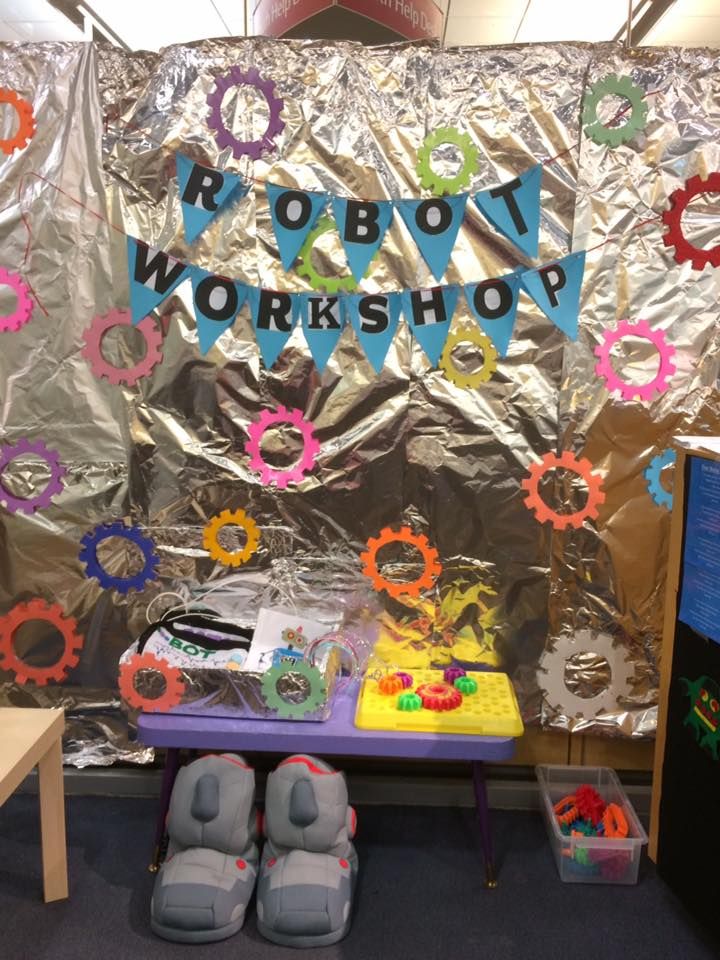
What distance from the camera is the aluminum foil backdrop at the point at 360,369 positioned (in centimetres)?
190

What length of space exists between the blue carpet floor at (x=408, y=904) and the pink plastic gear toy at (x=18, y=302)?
1.31 metres

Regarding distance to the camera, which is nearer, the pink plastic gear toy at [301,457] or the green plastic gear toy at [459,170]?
the green plastic gear toy at [459,170]

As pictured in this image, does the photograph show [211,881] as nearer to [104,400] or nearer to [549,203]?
[104,400]

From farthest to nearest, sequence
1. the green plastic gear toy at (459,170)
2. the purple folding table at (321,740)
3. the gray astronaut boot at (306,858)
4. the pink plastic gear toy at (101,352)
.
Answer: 1. the pink plastic gear toy at (101,352)
2. the green plastic gear toy at (459,170)
3. the purple folding table at (321,740)
4. the gray astronaut boot at (306,858)

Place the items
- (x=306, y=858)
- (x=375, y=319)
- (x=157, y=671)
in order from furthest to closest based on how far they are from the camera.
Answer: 1. (x=375, y=319)
2. (x=157, y=671)
3. (x=306, y=858)

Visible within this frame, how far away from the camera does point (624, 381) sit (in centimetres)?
197

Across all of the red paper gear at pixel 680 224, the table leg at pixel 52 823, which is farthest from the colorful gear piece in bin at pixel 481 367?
the table leg at pixel 52 823

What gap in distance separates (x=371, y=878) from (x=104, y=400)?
1359 mm

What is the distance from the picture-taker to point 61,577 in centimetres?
212

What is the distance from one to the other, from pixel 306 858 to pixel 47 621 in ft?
3.07

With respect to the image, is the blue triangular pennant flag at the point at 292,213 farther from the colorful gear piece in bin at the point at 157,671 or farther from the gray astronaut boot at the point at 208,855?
the gray astronaut boot at the point at 208,855

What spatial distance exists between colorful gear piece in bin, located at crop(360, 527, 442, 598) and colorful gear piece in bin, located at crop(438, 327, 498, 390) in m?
0.40

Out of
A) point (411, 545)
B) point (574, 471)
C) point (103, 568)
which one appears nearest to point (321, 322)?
point (411, 545)

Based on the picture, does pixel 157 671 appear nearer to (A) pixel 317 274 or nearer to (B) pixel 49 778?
(B) pixel 49 778
